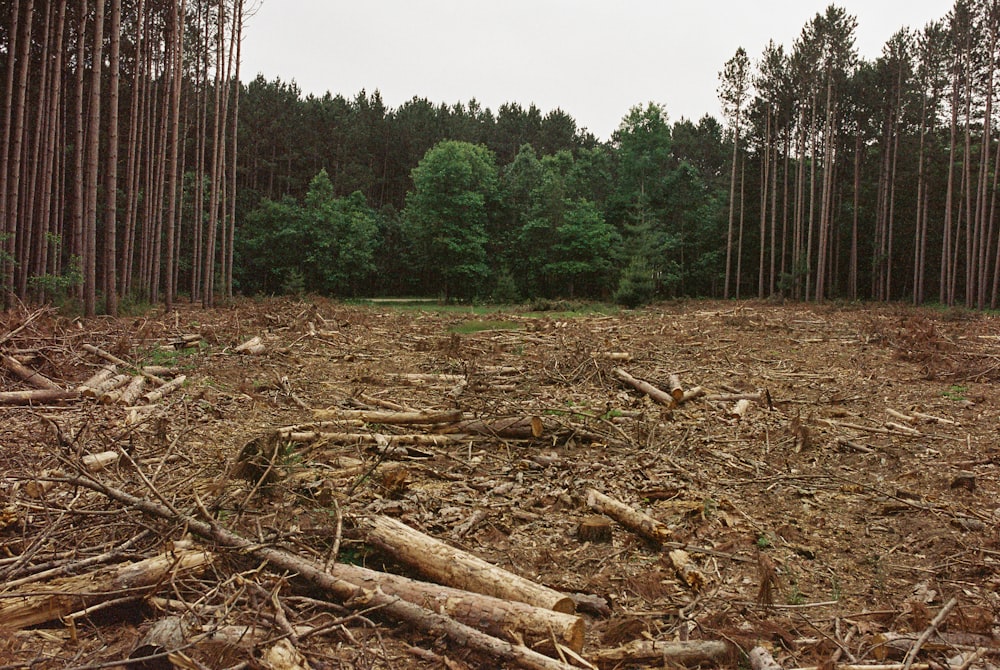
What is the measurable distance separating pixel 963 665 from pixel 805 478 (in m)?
3.39

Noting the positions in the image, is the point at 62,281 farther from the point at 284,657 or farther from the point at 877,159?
the point at 877,159

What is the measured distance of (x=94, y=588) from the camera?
3322 millimetres

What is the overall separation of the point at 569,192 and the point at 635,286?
14.9 m

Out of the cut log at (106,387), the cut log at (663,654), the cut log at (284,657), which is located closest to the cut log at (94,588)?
the cut log at (284,657)

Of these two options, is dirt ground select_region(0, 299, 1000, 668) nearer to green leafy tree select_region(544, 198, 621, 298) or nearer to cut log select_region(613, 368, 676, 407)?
cut log select_region(613, 368, 676, 407)

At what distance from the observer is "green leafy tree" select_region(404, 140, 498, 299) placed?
Answer: 36.4 metres

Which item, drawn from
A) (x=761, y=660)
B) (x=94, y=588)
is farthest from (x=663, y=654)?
(x=94, y=588)

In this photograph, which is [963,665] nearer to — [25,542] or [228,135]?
[25,542]

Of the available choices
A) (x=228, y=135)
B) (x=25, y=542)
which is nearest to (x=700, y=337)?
(x=25, y=542)

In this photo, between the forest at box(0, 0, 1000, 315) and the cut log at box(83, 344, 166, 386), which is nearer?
the cut log at box(83, 344, 166, 386)

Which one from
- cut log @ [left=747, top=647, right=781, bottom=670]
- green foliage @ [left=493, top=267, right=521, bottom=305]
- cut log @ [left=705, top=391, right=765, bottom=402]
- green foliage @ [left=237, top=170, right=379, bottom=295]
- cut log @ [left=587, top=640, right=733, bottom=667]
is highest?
green foliage @ [left=237, top=170, right=379, bottom=295]

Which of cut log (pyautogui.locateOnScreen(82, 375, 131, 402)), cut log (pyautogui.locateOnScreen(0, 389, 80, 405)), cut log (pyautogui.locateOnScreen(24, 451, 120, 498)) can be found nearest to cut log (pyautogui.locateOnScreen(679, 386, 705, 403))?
cut log (pyautogui.locateOnScreen(24, 451, 120, 498))

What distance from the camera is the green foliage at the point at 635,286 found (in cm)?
2870

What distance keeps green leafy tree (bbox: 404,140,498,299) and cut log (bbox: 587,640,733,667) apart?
33.1m
